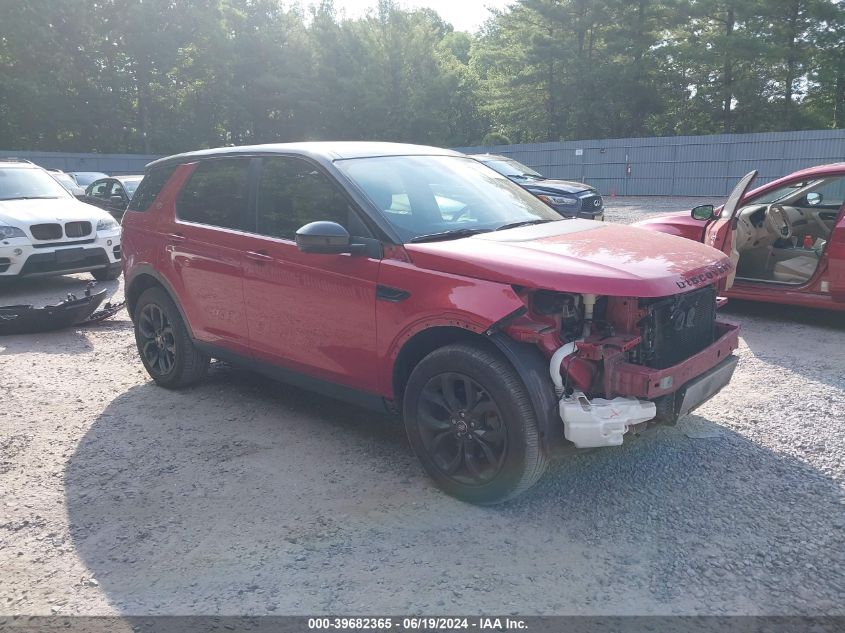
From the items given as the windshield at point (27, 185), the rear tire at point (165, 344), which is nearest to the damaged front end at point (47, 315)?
the rear tire at point (165, 344)

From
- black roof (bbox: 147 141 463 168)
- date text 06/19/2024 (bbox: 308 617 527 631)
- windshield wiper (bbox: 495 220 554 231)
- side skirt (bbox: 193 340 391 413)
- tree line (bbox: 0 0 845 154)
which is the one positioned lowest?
date text 06/19/2024 (bbox: 308 617 527 631)

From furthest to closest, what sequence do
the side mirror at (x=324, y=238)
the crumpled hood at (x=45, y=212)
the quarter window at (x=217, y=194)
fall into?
the crumpled hood at (x=45, y=212) → the quarter window at (x=217, y=194) → the side mirror at (x=324, y=238)

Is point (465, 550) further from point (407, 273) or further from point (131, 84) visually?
point (131, 84)

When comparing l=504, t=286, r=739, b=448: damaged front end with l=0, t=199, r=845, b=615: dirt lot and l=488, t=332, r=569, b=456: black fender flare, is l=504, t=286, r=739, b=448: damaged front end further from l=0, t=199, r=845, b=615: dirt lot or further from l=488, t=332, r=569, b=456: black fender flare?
l=0, t=199, r=845, b=615: dirt lot

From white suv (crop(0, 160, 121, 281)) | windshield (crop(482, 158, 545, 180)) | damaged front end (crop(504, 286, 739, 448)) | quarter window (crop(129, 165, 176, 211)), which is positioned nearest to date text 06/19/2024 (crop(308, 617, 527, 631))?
damaged front end (crop(504, 286, 739, 448))

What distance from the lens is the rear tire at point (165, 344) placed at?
17.8 ft

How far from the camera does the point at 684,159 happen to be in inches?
1027

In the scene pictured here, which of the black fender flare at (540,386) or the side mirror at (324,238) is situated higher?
the side mirror at (324,238)

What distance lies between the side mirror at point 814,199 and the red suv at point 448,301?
431cm

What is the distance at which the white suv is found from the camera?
9.23 m

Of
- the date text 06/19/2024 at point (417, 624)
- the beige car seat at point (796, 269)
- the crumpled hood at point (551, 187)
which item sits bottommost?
the date text 06/19/2024 at point (417, 624)

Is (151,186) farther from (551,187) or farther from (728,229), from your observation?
(551,187)

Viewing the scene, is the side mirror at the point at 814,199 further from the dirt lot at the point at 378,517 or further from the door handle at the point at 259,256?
the door handle at the point at 259,256

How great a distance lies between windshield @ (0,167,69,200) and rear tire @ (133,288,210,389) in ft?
19.6
